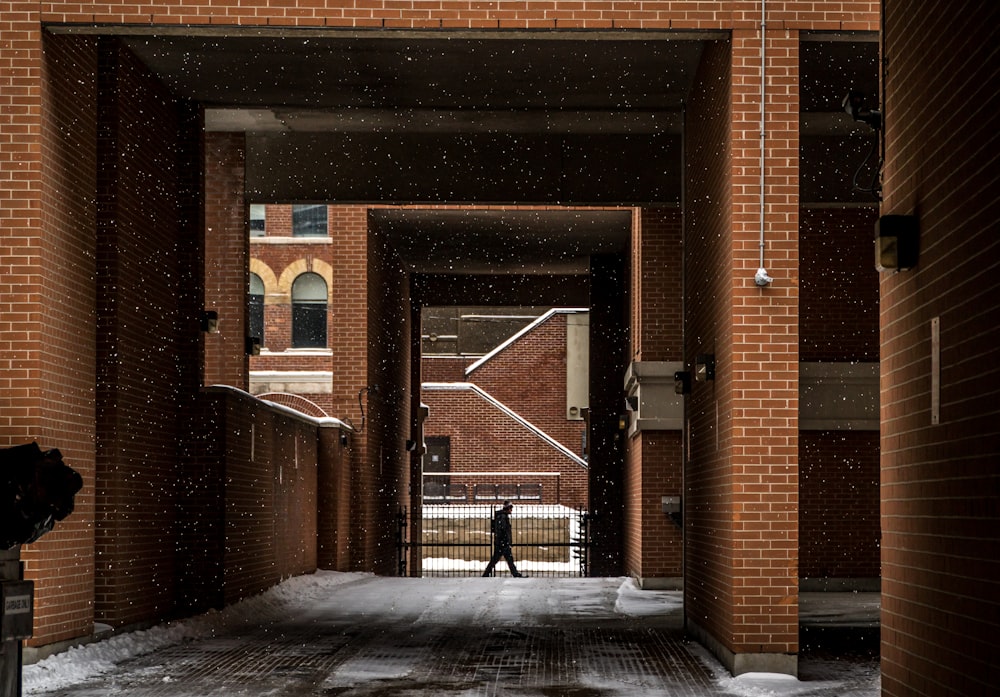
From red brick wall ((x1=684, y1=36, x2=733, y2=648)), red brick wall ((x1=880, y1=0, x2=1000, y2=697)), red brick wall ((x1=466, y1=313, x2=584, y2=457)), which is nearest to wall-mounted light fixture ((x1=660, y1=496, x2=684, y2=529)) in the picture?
red brick wall ((x1=684, y1=36, x2=733, y2=648))

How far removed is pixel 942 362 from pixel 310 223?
38.3 meters

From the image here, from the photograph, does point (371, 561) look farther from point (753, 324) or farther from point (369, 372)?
point (753, 324)

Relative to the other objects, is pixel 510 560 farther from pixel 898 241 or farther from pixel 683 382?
pixel 898 241

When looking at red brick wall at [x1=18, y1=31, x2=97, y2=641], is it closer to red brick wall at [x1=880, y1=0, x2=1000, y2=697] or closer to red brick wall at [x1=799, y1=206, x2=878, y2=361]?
red brick wall at [x1=880, y1=0, x2=1000, y2=697]

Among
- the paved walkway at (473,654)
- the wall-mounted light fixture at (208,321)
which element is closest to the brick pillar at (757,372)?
the paved walkway at (473,654)

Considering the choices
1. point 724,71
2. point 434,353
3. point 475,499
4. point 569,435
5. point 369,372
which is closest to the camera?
point 724,71

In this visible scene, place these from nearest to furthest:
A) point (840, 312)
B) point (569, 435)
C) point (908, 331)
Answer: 1. point (908, 331)
2. point (840, 312)
3. point (569, 435)

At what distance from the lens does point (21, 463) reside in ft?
23.1

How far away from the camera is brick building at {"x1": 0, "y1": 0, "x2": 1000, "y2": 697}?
6.55m

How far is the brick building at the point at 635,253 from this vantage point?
655 cm

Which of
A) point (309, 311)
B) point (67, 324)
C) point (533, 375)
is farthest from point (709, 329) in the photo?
point (533, 375)

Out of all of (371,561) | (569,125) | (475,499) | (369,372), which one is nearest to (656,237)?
(569,125)

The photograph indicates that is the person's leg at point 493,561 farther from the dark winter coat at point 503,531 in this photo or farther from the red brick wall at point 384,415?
the red brick wall at point 384,415

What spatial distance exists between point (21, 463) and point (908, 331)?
4.40m
